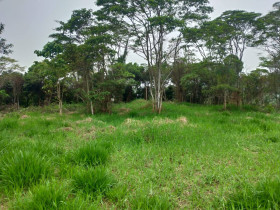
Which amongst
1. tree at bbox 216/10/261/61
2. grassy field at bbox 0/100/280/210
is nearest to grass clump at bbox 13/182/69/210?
grassy field at bbox 0/100/280/210

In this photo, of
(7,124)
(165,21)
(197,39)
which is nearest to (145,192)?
(7,124)

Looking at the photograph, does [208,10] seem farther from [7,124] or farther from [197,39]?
[7,124]

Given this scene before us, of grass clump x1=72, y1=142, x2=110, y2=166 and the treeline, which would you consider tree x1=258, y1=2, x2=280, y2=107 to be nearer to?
the treeline

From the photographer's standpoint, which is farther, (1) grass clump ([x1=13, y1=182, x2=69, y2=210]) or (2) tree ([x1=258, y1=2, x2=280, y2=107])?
(2) tree ([x1=258, y1=2, x2=280, y2=107])

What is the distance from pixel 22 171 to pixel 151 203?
1456 mm

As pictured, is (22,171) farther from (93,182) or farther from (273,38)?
(273,38)

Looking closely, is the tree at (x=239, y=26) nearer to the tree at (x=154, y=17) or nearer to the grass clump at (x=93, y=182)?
the tree at (x=154, y=17)

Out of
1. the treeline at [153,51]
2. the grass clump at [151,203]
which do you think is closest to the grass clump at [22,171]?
the grass clump at [151,203]

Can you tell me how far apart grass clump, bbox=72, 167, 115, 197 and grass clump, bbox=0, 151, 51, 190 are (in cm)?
42

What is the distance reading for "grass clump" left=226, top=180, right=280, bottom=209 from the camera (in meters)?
1.47

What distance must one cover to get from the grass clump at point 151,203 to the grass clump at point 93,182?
1.18 ft

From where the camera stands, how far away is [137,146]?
3260 mm

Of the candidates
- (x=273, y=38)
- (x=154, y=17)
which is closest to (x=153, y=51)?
(x=154, y=17)

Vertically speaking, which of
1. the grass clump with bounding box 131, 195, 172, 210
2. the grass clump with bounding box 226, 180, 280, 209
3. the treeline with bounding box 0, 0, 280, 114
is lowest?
the grass clump with bounding box 131, 195, 172, 210
